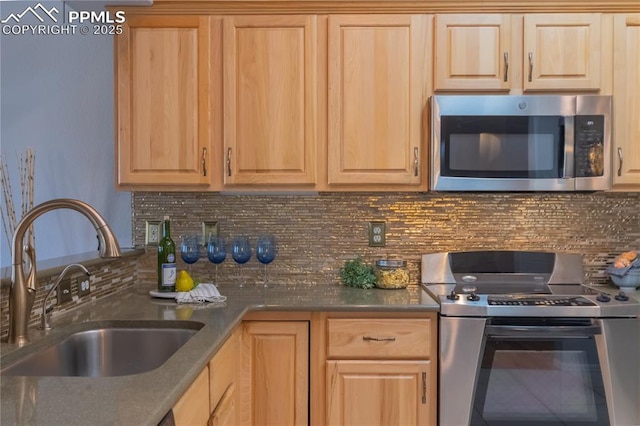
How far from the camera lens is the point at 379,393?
1.99 meters

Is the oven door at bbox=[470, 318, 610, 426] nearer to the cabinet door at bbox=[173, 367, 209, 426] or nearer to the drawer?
the drawer

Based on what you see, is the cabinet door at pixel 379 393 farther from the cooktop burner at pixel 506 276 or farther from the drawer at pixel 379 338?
the cooktop burner at pixel 506 276

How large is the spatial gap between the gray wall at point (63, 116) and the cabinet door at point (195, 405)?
140 centimetres

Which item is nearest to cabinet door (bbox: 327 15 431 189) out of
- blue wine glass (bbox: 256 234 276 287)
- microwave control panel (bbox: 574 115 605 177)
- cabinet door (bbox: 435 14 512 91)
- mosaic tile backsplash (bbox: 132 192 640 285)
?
cabinet door (bbox: 435 14 512 91)

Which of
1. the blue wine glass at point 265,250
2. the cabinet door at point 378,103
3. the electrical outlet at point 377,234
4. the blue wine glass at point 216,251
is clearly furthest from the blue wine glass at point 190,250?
the electrical outlet at point 377,234

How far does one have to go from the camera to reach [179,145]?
222 cm

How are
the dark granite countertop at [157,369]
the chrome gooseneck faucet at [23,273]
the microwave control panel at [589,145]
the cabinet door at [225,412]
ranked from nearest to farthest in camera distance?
the dark granite countertop at [157,369]
the chrome gooseneck faucet at [23,273]
the cabinet door at [225,412]
the microwave control panel at [589,145]

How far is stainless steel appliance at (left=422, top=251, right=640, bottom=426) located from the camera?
6.30 ft

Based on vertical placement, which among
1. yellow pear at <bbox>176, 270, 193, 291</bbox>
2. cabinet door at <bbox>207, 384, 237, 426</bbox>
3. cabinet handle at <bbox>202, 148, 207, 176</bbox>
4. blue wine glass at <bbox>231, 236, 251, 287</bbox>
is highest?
cabinet handle at <bbox>202, 148, 207, 176</bbox>

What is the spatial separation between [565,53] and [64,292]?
7.36 ft

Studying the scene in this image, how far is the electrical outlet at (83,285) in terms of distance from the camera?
1.87 meters

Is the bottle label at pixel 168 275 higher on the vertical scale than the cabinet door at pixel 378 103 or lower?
lower

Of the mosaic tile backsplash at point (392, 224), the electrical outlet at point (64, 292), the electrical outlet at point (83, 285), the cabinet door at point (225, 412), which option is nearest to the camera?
the cabinet door at point (225, 412)

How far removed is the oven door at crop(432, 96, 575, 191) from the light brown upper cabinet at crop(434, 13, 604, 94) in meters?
0.10
